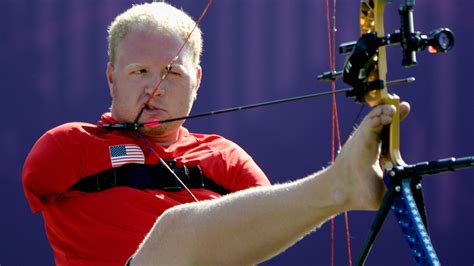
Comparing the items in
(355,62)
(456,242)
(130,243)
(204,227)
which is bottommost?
(456,242)

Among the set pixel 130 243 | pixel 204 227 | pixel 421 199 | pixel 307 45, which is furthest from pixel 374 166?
pixel 307 45

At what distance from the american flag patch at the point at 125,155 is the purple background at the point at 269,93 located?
1.14 metres

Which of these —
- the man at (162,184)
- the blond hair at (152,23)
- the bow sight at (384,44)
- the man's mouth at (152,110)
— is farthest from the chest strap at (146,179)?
the bow sight at (384,44)

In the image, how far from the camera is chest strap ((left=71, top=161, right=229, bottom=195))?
191cm

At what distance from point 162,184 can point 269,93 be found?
1.32m

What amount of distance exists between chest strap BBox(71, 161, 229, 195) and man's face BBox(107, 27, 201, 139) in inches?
4.6

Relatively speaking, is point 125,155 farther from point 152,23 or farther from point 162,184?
point 152,23

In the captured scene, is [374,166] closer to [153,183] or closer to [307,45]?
[153,183]

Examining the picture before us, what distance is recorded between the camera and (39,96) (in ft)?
10.4

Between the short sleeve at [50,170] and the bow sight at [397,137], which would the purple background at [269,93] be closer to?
the short sleeve at [50,170]

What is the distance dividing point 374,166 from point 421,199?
9cm

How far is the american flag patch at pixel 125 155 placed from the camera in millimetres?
1936

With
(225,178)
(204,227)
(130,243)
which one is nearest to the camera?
(204,227)

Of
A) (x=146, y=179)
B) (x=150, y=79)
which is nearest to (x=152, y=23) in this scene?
(x=150, y=79)
